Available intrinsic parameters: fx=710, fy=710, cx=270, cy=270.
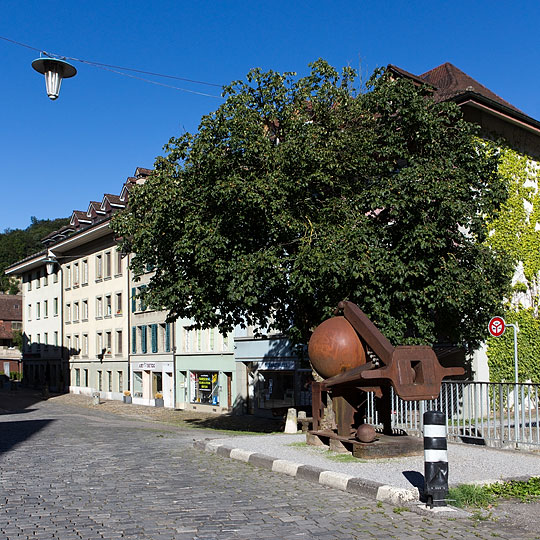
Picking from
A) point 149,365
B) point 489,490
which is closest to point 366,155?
point 489,490

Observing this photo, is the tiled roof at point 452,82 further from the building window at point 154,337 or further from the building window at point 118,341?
the building window at point 118,341

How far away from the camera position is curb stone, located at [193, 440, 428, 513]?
8.48 metres

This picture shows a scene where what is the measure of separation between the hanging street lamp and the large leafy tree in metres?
4.55

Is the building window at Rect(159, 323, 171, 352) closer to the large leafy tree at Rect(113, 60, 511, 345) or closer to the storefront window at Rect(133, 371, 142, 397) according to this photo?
the storefront window at Rect(133, 371, 142, 397)

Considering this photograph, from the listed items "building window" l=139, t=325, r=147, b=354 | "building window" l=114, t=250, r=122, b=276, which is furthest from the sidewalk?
"building window" l=114, t=250, r=122, b=276

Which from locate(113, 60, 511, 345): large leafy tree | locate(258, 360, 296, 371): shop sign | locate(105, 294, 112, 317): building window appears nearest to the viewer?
locate(113, 60, 511, 345): large leafy tree

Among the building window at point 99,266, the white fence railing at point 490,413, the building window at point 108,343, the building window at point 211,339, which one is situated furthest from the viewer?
the building window at point 99,266

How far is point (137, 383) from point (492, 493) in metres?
41.4

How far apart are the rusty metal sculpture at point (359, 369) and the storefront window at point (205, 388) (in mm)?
26191

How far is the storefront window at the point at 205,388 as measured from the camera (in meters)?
39.2

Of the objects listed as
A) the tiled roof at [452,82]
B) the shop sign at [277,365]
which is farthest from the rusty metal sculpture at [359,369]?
the shop sign at [277,365]

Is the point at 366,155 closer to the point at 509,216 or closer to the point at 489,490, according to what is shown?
the point at 509,216

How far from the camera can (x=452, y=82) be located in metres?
27.9

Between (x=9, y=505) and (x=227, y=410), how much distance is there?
96.7ft
